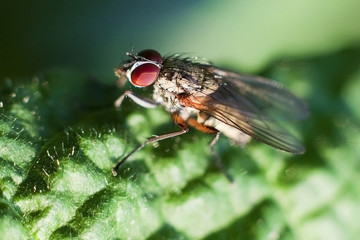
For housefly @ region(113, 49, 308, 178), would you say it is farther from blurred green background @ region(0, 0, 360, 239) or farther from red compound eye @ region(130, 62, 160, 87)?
blurred green background @ region(0, 0, 360, 239)

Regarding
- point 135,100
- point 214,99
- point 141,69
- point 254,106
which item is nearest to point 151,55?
point 141,69

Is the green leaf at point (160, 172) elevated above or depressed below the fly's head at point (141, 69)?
below

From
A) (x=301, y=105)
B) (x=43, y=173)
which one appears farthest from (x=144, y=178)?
(x=301, y=105)

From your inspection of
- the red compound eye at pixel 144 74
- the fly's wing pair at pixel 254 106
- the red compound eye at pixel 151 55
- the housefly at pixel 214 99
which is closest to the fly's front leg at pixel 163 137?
the housefly at pixel 214 99

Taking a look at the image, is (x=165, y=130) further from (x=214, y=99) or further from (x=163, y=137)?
(x=214, y=99)

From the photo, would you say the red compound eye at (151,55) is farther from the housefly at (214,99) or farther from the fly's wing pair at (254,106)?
the fly's wing pair at (254,106)

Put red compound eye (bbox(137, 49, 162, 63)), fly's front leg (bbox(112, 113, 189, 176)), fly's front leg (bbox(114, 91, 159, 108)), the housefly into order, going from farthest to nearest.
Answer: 1. red compound eye (bbox(137, 49, 162, 63))
2. the housefly
3. fly's front leg (bbox(114, 91, 159, 108))
4. fly's front leg (bbox(112, 113, 189, 176))

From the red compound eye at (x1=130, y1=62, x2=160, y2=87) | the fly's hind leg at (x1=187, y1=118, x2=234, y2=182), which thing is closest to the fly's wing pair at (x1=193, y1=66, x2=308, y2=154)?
the fly's hind leg at (x1=187, y1=118, x2=234, y2=182)
